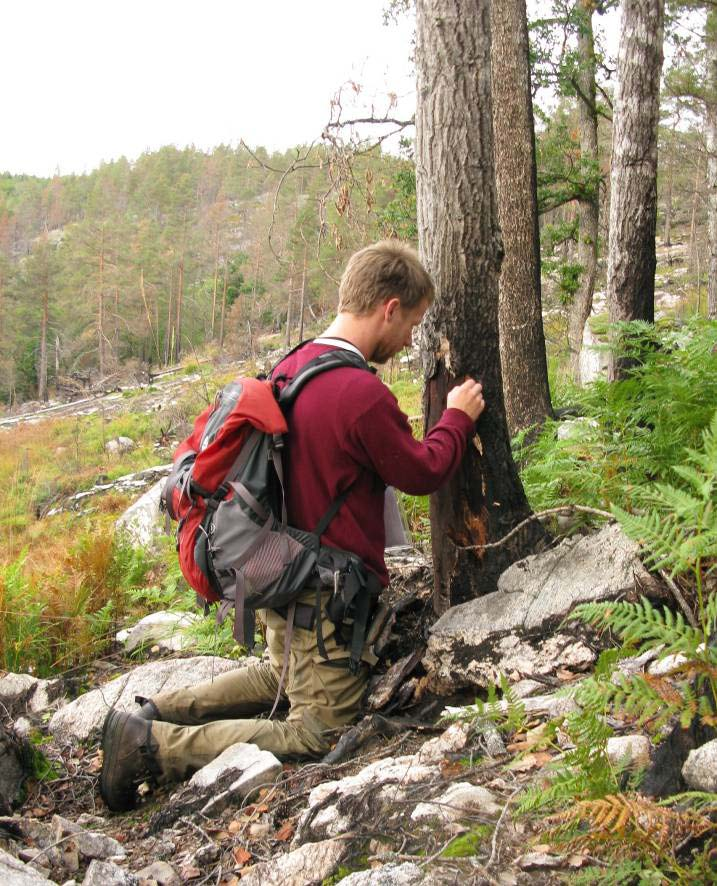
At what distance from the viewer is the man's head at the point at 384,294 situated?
319 centimetres

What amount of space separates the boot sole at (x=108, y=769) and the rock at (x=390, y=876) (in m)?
1.81

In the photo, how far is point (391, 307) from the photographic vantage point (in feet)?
10.6

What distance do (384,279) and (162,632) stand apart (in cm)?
322

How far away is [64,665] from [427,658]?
2.97 m

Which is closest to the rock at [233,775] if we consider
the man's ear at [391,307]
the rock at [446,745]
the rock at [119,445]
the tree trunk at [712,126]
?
the rock at [446,745]

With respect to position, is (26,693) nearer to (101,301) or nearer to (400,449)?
(400,449)

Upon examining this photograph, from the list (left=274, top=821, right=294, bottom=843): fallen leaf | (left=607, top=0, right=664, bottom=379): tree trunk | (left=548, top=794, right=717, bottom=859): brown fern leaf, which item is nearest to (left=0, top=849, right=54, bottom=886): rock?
(left=274, top=821, right=294, bottom=843): fallen leaf

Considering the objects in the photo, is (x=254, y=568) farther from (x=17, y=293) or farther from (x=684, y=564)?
(x=17, y=293)

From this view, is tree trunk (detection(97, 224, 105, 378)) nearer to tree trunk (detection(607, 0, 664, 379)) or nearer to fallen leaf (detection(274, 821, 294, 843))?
tree trunk (detection(607, 0, 664, 379))

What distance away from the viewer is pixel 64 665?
5.21m

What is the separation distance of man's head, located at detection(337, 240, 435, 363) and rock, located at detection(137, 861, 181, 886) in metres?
2.16

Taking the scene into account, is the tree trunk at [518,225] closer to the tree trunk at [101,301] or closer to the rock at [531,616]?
the rock at [531,616]

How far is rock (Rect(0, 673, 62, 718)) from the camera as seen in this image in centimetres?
456

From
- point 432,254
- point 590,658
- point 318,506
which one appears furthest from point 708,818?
point 432,254
